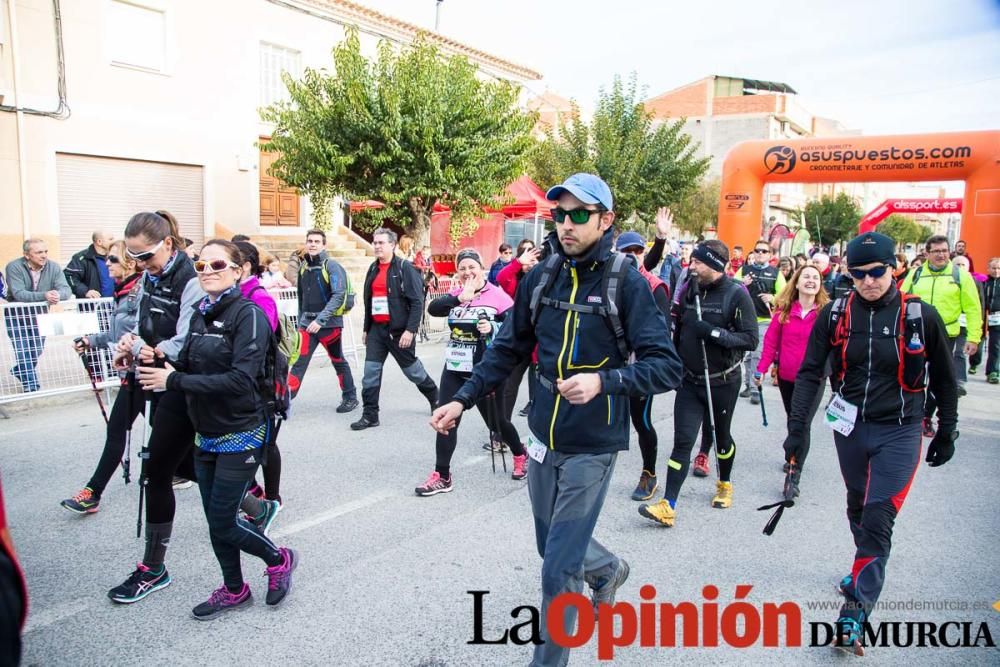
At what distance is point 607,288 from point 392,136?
39.5 feet

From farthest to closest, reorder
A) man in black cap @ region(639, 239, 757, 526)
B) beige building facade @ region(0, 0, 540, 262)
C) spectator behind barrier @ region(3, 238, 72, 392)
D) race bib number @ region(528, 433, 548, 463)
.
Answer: beige building facade @ region(0, 0, 540, 262)
spectator behind barrier @ region(3, 238, 72, 392)
man in black cap @ region(639, 239, 757, 526)
race bib number @ region(528, 433, 548, 463)

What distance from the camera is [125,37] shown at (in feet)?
Answer: 48.9

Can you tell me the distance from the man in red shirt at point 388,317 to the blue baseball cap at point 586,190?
411cm

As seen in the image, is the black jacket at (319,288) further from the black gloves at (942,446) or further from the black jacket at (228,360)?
the black gloves at (942,446)

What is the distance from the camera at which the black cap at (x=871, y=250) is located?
11.5 feet

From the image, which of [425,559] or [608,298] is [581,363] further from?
[425,559]

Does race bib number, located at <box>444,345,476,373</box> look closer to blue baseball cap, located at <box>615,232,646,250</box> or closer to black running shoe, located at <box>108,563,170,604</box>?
blue baseball cap, located at <box>615,232,646,250</box>

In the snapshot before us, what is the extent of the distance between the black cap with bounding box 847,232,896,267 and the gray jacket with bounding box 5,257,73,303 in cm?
815

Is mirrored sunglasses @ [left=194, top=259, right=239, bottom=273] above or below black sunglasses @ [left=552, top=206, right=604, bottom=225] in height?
below

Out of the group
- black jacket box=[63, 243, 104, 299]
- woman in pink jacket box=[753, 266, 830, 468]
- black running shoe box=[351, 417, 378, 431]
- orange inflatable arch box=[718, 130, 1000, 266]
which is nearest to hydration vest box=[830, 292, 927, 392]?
woman in pink jacket box=[753, 266, 830, 468]

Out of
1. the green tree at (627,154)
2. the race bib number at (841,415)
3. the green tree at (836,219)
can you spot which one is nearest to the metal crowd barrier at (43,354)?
the race bib number at (841,415)

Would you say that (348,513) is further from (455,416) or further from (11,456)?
(11,456)

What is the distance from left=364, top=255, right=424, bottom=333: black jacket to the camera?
699 centimetres

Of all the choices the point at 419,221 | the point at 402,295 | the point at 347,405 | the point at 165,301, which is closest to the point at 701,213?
the point at 419,221
